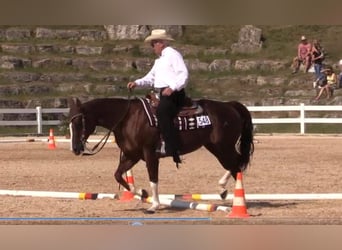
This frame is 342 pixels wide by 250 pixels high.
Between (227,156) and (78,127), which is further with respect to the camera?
(227,156)

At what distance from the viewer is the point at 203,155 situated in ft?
52.0

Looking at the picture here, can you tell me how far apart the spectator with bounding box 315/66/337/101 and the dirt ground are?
746 centimetres

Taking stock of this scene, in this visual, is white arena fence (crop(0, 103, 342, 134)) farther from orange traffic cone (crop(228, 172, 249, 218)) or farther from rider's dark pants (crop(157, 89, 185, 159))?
orange traffic cone (crop(228, 172, 249, 218))

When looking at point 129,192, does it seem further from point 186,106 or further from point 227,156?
point 186,106

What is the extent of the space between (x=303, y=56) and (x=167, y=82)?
20.7m

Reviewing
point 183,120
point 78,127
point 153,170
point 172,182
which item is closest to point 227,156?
point 183,120

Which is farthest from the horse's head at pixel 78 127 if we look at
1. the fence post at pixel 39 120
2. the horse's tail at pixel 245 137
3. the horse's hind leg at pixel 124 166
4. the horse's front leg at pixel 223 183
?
the fence post at pixel 39 120

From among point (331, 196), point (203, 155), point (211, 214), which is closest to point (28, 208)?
point (211, 214)

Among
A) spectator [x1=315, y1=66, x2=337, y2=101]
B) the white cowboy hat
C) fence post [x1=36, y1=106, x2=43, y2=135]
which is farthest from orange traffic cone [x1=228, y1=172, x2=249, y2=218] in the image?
spectator [x1=315, y1=66, x2=337, y2=101]

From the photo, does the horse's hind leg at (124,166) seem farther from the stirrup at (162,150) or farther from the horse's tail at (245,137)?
the horse's tail at (245,137)

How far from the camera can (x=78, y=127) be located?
749cm

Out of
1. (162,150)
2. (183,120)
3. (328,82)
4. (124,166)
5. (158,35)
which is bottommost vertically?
(328,82)

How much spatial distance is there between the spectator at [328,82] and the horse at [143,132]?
18.4 m

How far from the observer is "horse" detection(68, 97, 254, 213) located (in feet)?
24.6
